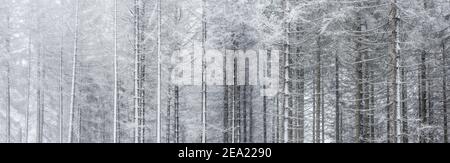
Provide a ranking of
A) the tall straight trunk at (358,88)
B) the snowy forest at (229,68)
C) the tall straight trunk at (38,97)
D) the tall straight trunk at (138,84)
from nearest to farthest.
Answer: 1. the tall straight trunk at (358,88)
2. the snowy forest at (229,68)
3. the tall straight trunk at (138,84)
4. the tall straight trunk at (38,97)

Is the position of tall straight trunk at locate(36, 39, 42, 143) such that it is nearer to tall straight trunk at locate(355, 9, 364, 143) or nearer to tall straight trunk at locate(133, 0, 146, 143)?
tall straight trunk at locate(133, 0, 146, 143)

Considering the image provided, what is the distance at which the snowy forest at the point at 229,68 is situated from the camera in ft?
72.0

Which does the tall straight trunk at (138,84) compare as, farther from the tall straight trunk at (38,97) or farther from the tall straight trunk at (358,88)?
the tall straight trunk at (38,97)

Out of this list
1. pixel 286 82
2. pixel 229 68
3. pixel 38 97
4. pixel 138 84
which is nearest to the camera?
pixel 286 82

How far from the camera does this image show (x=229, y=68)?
3030 centimetres

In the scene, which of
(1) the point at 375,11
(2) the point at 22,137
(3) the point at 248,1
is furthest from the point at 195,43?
(2) the point at 22,137

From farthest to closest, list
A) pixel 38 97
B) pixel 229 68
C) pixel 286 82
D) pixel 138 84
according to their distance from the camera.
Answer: pixel 38 97
pixel 229 68
pixel 138 84
pixel 286 82

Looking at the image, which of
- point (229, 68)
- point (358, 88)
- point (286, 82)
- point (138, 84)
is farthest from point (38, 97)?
point (358, 88)

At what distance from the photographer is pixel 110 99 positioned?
39594 millimetres

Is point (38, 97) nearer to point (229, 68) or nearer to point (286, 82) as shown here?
point (229, 68)

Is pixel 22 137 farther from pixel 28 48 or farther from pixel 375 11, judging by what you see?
pixel 375 11

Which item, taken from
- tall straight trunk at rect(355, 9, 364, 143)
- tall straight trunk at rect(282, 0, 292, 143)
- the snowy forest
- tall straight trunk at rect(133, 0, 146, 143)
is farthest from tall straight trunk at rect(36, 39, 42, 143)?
tall straight trunk at rect(355, 9, 364, 143)

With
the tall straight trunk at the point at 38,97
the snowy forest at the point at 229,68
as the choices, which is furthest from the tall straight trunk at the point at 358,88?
the tall straight trunk at the point at 38,97

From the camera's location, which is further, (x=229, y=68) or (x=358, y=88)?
(x=229, y=68)
